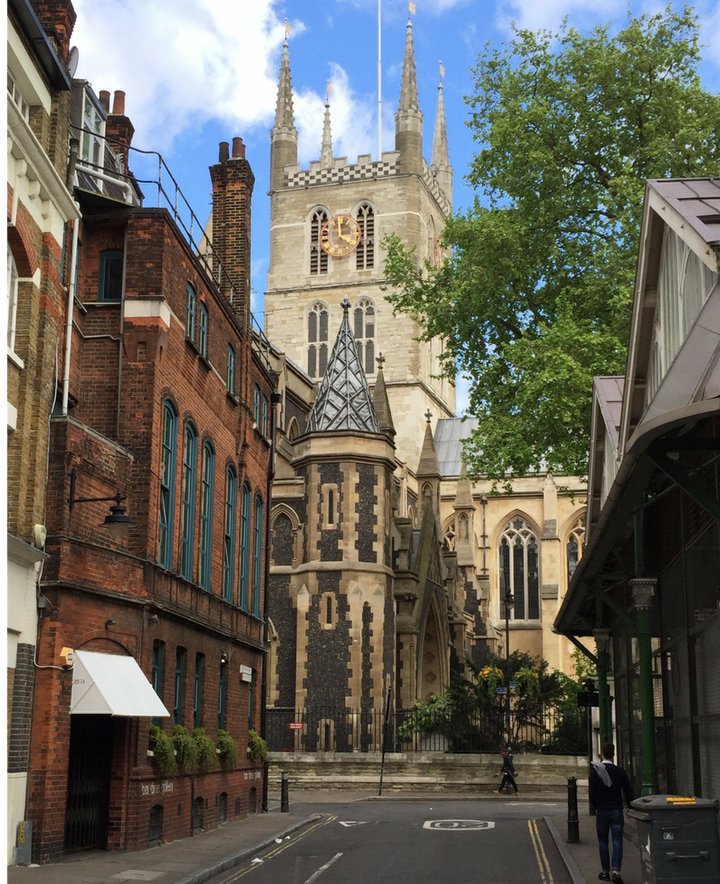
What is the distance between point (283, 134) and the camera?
82.8 m

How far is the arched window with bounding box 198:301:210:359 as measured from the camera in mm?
20875

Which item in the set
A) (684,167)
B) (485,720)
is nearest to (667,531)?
(684,167)

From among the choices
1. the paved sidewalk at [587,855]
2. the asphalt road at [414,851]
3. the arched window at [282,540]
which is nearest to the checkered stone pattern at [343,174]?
the arched window at [282,540]

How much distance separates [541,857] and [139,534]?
7116 millimetres

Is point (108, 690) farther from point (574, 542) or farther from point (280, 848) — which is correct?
point (574, 542)

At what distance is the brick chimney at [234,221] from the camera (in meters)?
25.6

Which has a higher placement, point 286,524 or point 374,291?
point 374,291

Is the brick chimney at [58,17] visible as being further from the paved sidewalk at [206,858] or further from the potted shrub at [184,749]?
the paved sidewalk at [206,858]

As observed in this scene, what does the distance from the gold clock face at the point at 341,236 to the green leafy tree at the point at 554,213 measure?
50.8 metres

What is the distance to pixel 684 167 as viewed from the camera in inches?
941

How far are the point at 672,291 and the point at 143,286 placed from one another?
10.4m

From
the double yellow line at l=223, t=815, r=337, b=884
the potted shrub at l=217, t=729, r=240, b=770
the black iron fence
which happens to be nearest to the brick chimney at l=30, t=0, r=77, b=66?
the double yellow line at l=223, t=815, r=337, b=884

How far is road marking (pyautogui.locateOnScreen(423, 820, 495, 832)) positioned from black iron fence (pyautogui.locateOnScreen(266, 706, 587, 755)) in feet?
41.4

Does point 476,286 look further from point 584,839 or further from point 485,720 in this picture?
point 485,720
